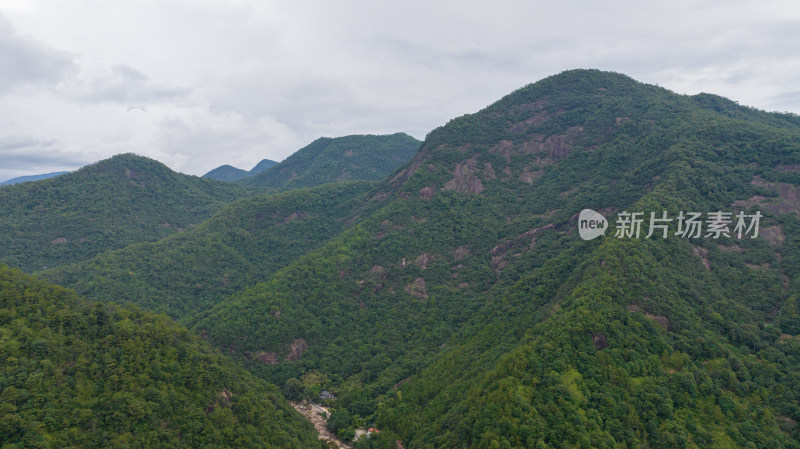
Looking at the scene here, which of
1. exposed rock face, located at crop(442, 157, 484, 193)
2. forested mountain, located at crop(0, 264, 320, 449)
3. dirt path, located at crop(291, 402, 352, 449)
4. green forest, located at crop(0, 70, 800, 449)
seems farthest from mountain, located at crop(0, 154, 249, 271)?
exposed rock face, located at crop(442, 157, 484, 193)

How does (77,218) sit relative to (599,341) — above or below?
above

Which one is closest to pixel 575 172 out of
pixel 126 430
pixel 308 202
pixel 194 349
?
pixel 308 202

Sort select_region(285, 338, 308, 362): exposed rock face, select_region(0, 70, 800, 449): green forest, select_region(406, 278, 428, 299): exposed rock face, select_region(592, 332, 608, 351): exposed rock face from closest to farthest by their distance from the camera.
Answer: select_region(0, 70, 800, 449): green forest < select_region(592, 332, 608, 351): exposed rock face < select_region(285, 338, 308, 362): exposed rock face < select_region(406, 278, 428, 299): exposed rock face

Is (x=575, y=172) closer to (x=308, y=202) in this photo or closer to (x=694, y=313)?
(x=694, y=313)

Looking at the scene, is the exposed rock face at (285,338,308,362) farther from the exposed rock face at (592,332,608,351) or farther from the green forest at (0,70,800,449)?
the exposed rock face at (592,332,608,351)

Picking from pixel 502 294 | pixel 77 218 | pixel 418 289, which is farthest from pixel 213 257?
pixel 502 294

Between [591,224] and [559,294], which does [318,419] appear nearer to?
[559,294]
